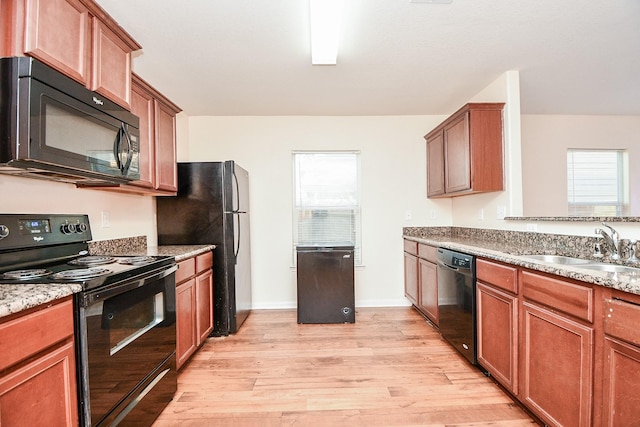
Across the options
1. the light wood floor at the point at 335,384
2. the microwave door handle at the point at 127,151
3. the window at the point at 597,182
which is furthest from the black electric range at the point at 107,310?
the window at the point at 597,182

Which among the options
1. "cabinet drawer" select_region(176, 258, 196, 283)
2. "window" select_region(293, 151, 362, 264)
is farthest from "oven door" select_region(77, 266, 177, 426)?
"window" select_region(293, 151, 362, 264)

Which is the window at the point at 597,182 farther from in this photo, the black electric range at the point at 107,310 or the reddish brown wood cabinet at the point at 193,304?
the black electric range at the point at 107,310

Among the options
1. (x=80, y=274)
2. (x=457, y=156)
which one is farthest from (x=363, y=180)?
(x=80, y=274)

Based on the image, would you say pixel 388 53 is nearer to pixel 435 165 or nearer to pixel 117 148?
pixel 435 165

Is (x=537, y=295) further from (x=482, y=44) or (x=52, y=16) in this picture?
(x=52, y=16)

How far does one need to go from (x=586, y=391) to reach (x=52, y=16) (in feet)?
9.51

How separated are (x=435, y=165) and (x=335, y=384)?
2573 mm

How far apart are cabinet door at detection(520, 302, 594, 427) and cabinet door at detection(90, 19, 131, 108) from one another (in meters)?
2.66

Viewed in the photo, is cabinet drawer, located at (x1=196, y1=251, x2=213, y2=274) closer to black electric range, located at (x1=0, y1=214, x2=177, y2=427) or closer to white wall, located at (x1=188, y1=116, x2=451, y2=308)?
black electric range, located at (x1=0, y1=214, x2=177, y2=427)

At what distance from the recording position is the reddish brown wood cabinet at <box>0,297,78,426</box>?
944 millimetres

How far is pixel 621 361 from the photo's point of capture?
1.16m

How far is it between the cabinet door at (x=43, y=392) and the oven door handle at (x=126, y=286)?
0.57ft

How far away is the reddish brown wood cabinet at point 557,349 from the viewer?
1300mm

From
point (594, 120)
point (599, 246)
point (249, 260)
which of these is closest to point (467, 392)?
point (599, 246)
